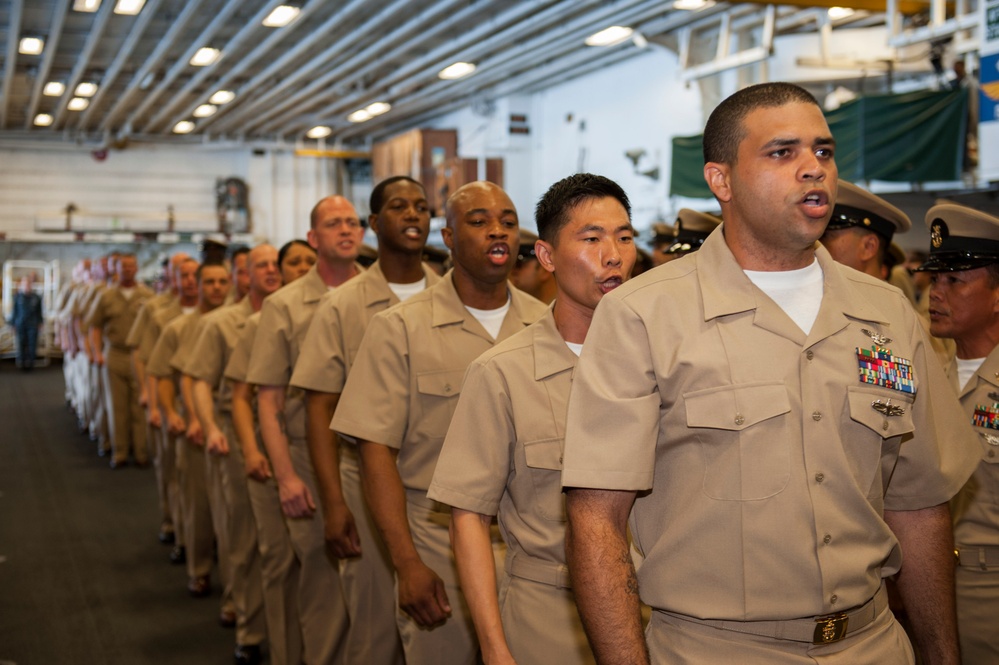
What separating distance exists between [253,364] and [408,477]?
139 cm

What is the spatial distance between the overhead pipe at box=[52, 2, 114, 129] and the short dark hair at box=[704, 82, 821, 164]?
10851 millimetres

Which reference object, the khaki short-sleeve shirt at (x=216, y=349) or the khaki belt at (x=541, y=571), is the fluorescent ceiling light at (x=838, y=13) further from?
the khaki belt at (x=541, y=571)

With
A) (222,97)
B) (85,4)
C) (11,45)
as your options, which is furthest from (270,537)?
(222,97)

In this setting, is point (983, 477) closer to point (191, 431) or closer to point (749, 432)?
point (749, 432)

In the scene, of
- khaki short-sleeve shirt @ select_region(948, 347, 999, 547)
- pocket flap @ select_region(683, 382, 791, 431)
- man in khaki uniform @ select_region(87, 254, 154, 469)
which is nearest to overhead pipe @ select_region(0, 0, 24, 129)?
man in khaki uniform @ select_region(87, 254, 154, 469)

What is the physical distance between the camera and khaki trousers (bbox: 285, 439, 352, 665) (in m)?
4.29

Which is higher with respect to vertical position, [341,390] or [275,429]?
[341,390]

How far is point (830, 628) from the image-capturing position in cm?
178

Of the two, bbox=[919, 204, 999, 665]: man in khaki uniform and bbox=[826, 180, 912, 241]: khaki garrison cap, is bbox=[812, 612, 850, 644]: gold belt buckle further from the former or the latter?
bbox=[826, 180, 912, 241]: khaki garrison cap

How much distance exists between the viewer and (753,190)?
181cm

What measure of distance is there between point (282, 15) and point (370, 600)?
963 centimetres

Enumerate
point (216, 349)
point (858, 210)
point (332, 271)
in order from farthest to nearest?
1. point (216, 349)
2. point (332, 271)
3. point (858, 210)

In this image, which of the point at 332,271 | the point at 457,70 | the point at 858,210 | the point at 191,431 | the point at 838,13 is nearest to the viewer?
the point at 858,210

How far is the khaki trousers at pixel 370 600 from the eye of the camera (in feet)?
11.9
